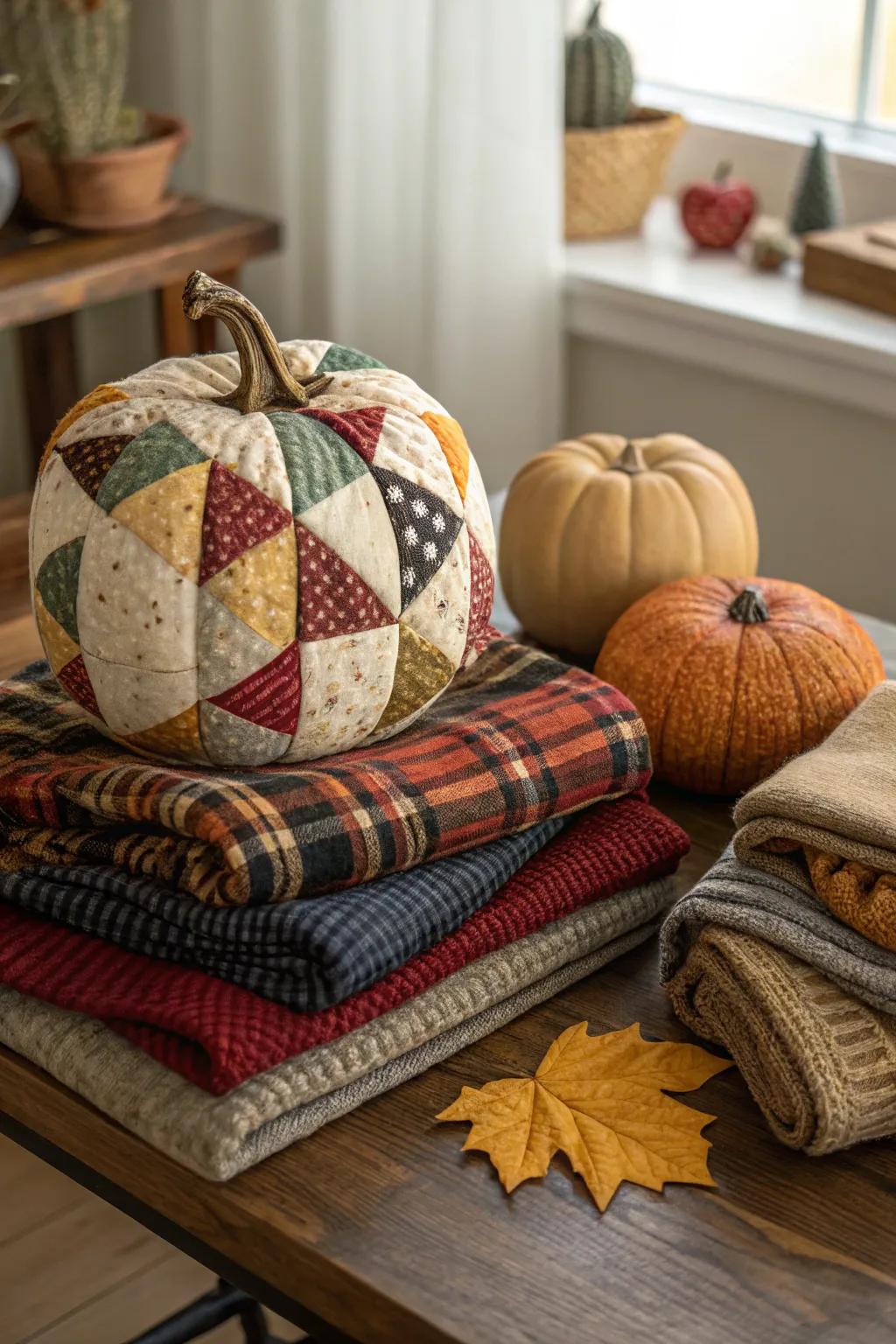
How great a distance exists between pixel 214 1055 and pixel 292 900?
76 mm

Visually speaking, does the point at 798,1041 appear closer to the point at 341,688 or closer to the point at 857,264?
the point at 341,688

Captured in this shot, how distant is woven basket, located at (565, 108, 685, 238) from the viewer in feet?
5.97

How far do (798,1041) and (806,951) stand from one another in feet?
0.14

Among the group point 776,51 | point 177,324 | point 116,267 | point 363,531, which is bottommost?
point 177,324

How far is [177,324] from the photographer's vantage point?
6.32 ft

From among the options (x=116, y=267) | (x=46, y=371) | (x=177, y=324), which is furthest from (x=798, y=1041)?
(x=46, y=371)

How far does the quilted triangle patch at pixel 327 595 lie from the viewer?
0.69 m

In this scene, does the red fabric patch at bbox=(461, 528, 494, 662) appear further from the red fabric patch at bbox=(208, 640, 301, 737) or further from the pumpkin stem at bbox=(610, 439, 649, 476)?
the pumpkin stem at bbox=(610, 439, 649, 476)

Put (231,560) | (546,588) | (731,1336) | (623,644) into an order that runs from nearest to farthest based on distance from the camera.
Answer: (731,1336) → (231,560) → (623,644) → (546,588)

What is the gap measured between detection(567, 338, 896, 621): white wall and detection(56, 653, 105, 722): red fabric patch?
1105mm

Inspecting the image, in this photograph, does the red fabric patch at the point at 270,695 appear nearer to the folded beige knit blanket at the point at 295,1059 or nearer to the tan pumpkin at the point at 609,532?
the folded beige knit blanket at the point at 295,1059

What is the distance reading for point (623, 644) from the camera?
929mm

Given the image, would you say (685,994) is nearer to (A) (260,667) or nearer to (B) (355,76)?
(A) (260,667)

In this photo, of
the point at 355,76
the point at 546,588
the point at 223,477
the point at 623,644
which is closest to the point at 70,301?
the point at 355,76
